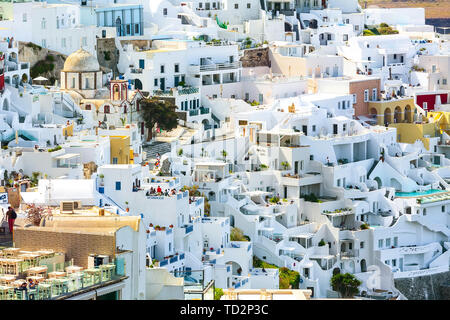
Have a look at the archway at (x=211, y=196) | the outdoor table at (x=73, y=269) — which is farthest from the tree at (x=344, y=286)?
the outdoor table at (x=73, y=269)

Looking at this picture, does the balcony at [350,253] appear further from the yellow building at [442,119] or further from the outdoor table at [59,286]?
the outdoor table at [59,286]

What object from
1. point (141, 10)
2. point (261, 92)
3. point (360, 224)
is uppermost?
point (141, 10)

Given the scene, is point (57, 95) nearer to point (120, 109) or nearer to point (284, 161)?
point (120, 109)

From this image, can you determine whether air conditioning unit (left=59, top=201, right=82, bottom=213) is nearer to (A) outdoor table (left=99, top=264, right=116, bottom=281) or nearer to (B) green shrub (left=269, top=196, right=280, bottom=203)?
(A) outdoor table (left=99, top=264, right=116, bottom=281)

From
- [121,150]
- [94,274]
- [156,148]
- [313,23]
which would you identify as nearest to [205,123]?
[156,148]
